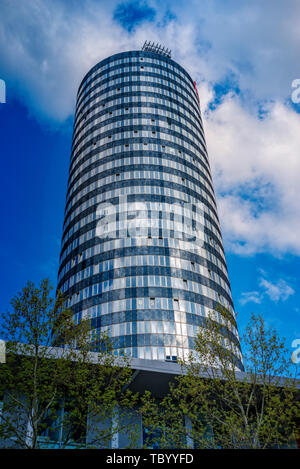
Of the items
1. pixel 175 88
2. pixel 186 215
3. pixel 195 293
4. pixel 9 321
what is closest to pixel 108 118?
pixel 175 88

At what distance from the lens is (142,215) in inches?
3462

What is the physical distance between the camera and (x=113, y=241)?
85562 millimetres

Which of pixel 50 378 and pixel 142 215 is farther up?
pixel 142 215

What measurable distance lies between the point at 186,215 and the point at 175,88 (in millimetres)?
45049

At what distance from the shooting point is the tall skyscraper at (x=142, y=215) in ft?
253

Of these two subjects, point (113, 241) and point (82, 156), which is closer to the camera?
point (113, 241)

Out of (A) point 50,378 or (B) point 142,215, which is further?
(B) point 142,215

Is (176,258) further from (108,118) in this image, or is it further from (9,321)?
(9,321)

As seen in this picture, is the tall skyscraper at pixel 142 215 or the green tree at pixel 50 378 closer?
the green tree at pixel 50 378

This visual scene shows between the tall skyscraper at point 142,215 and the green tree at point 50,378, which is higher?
the tall skyscraper at point 142,215

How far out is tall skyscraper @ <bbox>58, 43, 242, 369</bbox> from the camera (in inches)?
3036
